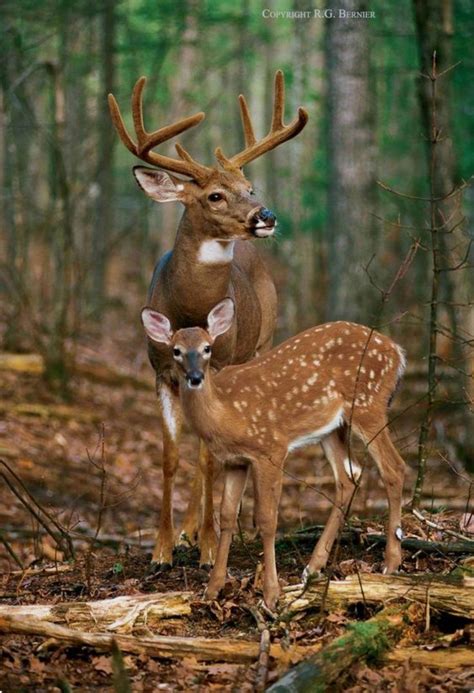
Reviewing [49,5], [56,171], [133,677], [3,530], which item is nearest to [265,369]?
[133,677]

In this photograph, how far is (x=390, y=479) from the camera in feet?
22.8

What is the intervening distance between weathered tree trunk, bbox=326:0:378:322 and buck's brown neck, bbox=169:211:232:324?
5724 mm

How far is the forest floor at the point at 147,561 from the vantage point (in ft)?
19.2

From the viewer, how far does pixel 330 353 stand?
278 inches

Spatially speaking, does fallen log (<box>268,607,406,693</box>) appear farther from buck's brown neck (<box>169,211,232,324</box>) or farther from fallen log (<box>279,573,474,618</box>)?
buck's brown neck (<box>169,211,232,324</box>)

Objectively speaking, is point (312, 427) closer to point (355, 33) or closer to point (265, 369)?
point (265, 369)

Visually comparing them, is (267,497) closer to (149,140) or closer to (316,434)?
(316,434)

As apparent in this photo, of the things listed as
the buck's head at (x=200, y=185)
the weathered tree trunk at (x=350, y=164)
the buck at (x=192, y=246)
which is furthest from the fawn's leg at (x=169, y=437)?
the weathered tree trunk at (x=350, y=164)

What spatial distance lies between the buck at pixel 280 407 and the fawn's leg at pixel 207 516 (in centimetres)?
115

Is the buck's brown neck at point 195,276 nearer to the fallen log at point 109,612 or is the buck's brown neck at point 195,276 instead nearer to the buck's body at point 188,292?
the buck's body at point 188,292

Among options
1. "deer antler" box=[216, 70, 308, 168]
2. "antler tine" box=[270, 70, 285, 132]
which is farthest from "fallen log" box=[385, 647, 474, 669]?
"antler tine" box=[270, 70, 285, 132]

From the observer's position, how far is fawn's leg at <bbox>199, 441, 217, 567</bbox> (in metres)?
7.98

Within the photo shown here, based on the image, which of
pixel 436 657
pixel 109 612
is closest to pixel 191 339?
pixel 109 612

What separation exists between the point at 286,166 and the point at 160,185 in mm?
17192
